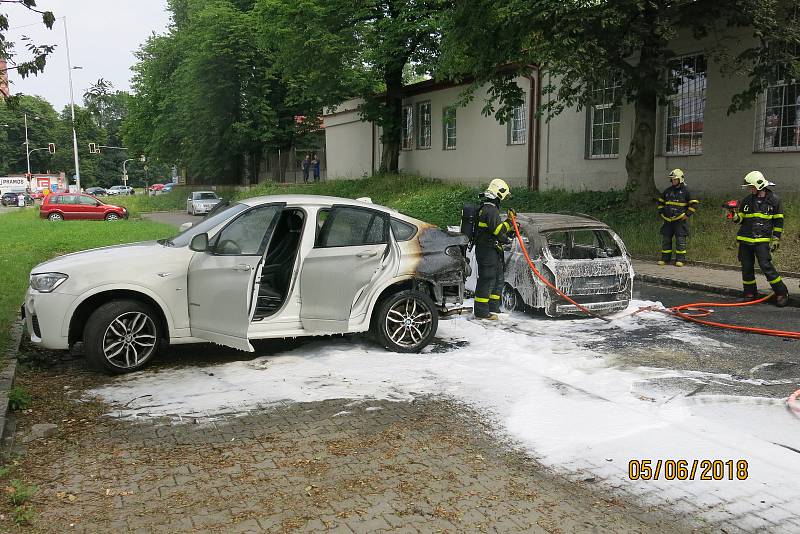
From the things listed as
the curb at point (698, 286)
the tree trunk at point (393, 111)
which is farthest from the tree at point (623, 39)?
the tree trunk at point (393, 111)

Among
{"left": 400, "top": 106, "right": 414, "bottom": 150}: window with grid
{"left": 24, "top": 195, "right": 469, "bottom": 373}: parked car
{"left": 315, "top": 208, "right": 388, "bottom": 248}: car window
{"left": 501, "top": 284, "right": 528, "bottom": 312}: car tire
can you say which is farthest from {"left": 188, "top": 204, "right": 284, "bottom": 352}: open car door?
{"left": 400, "top": 106, "right": 414, "bottom": 150}: window with grid

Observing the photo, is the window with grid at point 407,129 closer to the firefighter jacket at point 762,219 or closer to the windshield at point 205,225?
the firefighter jacket at point 762,219

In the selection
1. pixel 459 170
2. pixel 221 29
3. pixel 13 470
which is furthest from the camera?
pixel 221 29

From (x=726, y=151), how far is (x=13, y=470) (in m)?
17.0

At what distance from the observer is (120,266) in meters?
6.27

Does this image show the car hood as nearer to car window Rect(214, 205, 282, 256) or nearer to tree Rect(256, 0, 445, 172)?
car window Rect(214, 205, 282, 256)

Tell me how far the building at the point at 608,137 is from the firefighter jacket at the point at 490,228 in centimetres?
949

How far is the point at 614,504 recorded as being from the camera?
→ 3.88 m

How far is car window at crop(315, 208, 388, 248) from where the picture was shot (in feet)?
22.8

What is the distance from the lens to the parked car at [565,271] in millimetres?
8547

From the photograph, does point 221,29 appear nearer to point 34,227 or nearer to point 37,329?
point 34,227

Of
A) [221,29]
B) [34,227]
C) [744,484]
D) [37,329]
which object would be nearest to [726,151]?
[744,484]

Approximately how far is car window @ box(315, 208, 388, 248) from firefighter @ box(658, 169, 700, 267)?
851 cm

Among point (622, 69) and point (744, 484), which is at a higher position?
point (622, 69)
